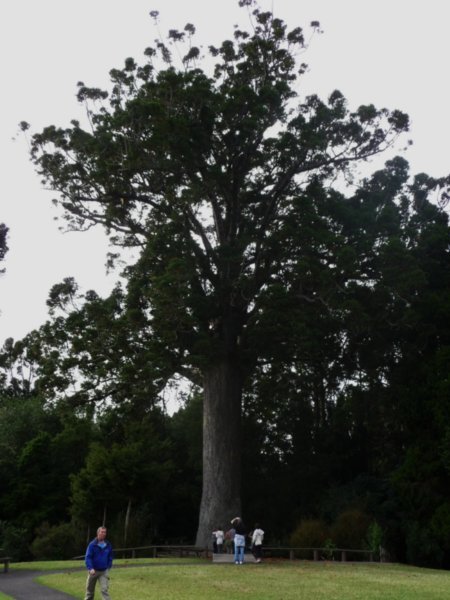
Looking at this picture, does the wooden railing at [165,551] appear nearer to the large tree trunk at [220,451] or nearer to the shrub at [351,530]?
the large tree trunk at [220,451]

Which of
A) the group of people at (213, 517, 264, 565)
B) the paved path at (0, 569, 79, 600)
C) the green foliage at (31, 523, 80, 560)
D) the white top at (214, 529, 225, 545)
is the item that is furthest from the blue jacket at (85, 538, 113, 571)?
the green foliage at (31, 523, 80, 560)

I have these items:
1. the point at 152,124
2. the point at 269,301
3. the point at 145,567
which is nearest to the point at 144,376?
the point at 269,301

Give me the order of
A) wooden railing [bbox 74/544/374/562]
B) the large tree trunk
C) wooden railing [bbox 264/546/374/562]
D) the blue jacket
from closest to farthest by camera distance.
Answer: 1. the blue jacket
2. wooden railing [bbox 264/546/374/562]
3. wooden railing [bbox 74/544/374/562]
4. the large tree trunk

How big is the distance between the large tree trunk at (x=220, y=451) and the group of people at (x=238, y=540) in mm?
1736

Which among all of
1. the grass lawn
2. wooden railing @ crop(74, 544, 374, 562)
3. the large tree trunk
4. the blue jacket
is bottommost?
the grass lawn

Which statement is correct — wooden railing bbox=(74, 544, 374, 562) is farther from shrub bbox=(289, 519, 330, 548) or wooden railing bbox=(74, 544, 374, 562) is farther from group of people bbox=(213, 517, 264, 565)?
group of people bbox=(213, 517, 264, 565)

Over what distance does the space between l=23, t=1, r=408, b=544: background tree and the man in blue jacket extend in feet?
45.1

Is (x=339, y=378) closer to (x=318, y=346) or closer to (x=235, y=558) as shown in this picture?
(x=318, y=346)

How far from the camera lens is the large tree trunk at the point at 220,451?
28859 millimetres

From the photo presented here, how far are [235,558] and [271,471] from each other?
781 inches

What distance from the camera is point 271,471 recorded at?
42.4m

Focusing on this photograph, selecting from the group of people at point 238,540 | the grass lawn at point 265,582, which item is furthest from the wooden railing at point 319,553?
the grass lawn at point 265,582

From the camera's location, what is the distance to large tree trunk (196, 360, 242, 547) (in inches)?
1136

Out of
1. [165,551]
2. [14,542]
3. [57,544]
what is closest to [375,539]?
[165,551]
